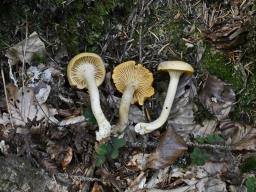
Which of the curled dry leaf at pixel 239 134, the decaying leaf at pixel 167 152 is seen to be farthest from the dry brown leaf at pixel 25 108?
the curled dry leaf at pixel 239 134

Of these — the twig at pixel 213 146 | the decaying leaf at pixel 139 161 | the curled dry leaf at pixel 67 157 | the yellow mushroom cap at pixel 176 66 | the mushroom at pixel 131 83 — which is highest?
the yellow mushroom cap at pixel 176 66

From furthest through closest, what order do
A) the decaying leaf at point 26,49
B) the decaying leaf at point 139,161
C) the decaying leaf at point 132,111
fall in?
the decaying leaf at point 132,111
the decaying leaf at point 26,49
the decaying leaf at point 139,161

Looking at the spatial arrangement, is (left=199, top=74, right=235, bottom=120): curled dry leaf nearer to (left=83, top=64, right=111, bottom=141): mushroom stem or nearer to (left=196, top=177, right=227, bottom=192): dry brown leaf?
(left=196, top=177, right=227, bottom=192): dry brown leaf

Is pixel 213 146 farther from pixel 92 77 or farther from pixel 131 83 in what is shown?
pixel 92 77

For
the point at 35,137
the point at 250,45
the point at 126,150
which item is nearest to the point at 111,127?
the point at 126,150

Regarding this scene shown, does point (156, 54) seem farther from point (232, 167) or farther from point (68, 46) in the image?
point (232, 167)

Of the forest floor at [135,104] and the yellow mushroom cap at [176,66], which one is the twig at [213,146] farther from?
the yellow mushroom cap at [176,66]

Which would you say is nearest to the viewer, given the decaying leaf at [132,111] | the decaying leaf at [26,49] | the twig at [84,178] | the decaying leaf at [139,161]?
the twig at [84,178]
